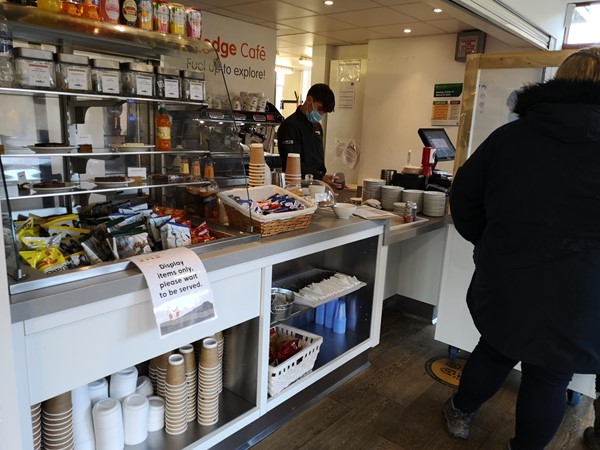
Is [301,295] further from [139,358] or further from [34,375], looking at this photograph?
[34,375]

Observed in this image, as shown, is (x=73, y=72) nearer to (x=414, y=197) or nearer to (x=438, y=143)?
(x=414, y=197)

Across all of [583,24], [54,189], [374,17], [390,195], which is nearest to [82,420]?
[54,189]

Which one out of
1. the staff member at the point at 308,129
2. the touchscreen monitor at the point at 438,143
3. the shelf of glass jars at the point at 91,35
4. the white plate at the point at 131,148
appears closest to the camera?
the shelf of glass jars at the point at 91,35

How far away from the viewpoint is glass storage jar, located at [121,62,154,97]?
1707 mm

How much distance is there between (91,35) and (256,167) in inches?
34.1

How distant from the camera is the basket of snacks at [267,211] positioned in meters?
1.77

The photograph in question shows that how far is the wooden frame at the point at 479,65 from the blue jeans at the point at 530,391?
3.63 ft

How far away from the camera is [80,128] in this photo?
183 centimetres

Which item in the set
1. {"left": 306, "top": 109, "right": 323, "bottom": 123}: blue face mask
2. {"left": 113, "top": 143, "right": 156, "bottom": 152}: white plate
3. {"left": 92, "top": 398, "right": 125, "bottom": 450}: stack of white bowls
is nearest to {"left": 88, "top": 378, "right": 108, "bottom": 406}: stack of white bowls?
{"left": 92, "top": 398, "right": 125, "bottom": 450}: stack of white bowls

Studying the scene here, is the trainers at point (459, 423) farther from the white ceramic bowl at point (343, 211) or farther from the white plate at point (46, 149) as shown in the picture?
the white plate at point (46, 149)

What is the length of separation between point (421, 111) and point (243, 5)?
247cm

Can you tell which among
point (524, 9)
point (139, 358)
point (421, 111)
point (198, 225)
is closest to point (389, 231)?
point (198, 225)

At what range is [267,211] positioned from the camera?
185 cm

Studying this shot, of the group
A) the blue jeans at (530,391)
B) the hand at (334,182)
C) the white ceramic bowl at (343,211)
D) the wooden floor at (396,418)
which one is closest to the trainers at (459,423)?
the wooden floor at (396,418)
